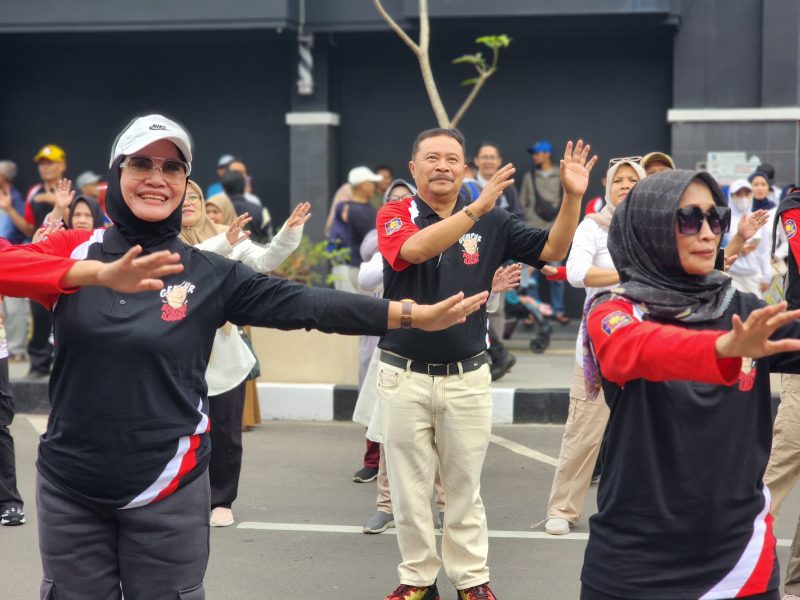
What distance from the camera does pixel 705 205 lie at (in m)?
2.98

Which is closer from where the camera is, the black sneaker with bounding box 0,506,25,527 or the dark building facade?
the black sneaker with bounding box 0,506,25,527

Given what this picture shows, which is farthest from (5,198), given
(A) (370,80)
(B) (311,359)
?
(A) (370,80)

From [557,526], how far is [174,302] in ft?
10.8

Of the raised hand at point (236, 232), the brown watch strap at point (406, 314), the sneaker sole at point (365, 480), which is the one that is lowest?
the sneaker sole at point (365, 480)

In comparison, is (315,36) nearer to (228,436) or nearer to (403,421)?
(228,436)

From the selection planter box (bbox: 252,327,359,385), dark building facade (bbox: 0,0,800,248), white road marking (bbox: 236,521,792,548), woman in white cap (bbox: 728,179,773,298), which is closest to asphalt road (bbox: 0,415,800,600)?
white road marking (bbox: 236,521,792,548)

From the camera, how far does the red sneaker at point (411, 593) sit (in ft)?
16.6

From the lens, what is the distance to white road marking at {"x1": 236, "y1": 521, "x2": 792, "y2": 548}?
609 centimetres

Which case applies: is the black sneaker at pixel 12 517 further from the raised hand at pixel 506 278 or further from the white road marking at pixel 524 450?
the white road marking at pixel 524 450

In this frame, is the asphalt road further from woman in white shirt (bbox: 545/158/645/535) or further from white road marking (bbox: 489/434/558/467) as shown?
woman in white shirt (bbox: 545/158/645/535)

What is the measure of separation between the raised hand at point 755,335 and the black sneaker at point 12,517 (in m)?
4.64

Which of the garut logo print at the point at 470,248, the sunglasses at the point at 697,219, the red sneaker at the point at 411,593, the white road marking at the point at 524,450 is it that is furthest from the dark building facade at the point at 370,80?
the sunglasses at the point at 697,219

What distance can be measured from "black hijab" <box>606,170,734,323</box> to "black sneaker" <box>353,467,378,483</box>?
4.47 metres

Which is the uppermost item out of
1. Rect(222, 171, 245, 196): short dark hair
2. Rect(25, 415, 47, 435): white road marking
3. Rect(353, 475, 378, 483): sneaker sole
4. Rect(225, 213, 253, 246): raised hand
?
Rect(222, 171, 245, 196): short dark hair
